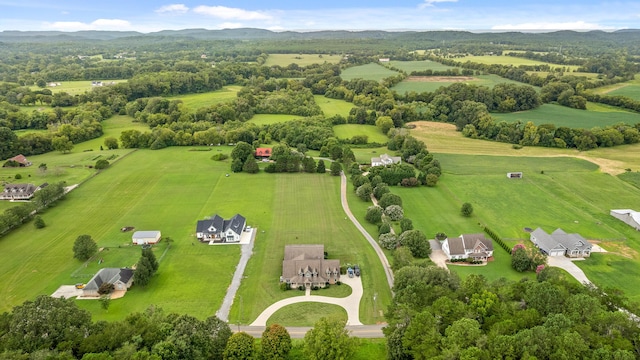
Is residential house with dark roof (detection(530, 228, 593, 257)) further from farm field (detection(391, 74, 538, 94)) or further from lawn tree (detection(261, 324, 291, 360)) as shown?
farm field (detection(391, 74, 538, 94))

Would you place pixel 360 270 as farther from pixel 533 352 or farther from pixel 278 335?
pixel 533 352

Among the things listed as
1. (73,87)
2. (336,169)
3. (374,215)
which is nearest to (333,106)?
(336,169)

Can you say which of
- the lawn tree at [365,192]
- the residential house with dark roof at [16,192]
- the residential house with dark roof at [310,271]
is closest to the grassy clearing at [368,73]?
the lawn tree at [365,192]

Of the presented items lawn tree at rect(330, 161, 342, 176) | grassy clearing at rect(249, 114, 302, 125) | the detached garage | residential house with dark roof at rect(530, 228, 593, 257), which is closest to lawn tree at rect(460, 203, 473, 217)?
residential house with dark roof at rect(530, 228, 593, 257)

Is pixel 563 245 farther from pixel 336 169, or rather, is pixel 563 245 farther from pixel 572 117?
pixel 572 117

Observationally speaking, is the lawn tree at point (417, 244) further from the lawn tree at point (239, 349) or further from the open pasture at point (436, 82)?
the open pasture at point (436, 82)

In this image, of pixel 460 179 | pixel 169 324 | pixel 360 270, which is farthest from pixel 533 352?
pixel 460 179
